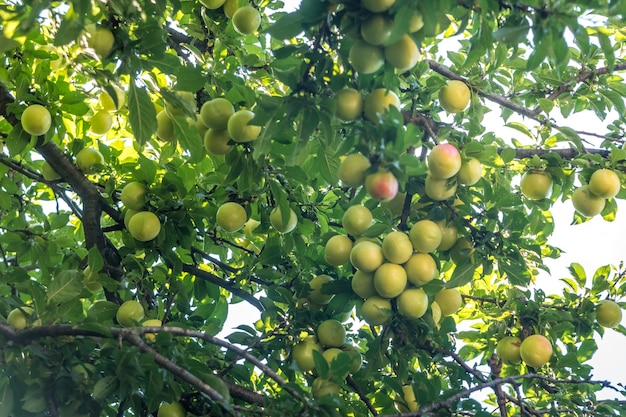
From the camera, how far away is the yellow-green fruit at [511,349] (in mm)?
2947

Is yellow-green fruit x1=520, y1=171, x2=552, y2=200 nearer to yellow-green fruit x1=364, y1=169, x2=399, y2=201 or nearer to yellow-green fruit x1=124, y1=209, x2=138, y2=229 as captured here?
yellow-green fruit x1=364, y1=169, x2=399, y2=201

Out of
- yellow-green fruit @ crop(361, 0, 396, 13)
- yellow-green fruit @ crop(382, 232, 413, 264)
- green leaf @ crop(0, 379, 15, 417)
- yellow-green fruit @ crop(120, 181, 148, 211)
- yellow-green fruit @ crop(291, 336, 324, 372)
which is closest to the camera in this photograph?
yellow-green fruit @ crop(361, 0, 396, 13)

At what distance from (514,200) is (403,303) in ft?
1.84

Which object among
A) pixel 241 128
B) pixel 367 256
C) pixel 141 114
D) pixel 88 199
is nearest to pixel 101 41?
pixel 141 114

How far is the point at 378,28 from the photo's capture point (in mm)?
1973

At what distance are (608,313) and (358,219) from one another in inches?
50.9

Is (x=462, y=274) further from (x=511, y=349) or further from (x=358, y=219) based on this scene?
(x=511, y=349)

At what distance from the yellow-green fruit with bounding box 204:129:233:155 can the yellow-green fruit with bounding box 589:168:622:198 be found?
4.67ft

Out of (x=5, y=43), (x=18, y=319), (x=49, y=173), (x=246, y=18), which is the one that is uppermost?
(x=246, y=18)

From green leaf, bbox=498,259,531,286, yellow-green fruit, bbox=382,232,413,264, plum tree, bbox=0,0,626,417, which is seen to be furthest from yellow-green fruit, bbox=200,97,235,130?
green leaf, bbox=498,259,531,286

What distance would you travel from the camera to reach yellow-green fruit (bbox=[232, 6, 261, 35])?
2.98 m

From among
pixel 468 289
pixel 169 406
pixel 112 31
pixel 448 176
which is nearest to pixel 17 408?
pixel 169 406

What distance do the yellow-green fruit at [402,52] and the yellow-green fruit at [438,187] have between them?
498 millimetres

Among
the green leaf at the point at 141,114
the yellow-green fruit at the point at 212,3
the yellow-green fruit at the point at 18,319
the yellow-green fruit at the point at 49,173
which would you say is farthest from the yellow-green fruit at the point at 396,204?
the yellow-green fruit at the point at 49,173
